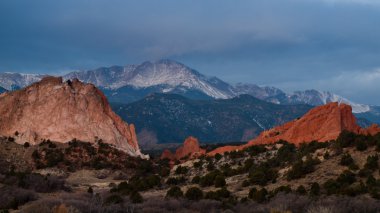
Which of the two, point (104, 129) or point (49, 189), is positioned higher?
point (104, 129)

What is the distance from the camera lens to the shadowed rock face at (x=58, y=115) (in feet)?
317

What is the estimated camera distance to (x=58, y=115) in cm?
9812

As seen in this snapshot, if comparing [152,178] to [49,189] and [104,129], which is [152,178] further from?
[104,129]

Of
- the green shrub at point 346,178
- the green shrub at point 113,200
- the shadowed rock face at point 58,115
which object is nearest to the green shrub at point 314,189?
the green shrub at point 346,178

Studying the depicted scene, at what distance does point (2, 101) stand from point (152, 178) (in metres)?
45.2

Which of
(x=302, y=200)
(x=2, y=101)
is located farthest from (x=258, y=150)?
(x=2, y=101)

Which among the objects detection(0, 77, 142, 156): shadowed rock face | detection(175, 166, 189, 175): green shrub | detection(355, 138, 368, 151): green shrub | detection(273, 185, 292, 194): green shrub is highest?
detection(0, 77, 142, 156): shadowed rock face

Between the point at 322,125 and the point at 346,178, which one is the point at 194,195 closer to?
the point at 346,178

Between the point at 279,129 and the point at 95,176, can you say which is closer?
the point at 95,176

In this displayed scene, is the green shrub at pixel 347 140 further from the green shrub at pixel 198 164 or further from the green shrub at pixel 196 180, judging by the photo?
the green shrub at pixel 198 164

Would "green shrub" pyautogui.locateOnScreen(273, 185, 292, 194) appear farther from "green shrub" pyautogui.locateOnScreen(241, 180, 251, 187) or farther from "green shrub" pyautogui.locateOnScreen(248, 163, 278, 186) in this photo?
"green shrub" pyautogui.locateOnScreen(241, 180, 251, 187)

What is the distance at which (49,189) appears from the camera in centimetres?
5797

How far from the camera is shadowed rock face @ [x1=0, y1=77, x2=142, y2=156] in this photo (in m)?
96.6

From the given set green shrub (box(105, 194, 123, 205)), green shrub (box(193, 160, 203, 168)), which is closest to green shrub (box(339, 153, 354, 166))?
green shrub (box(105, 194, 123, 205))
